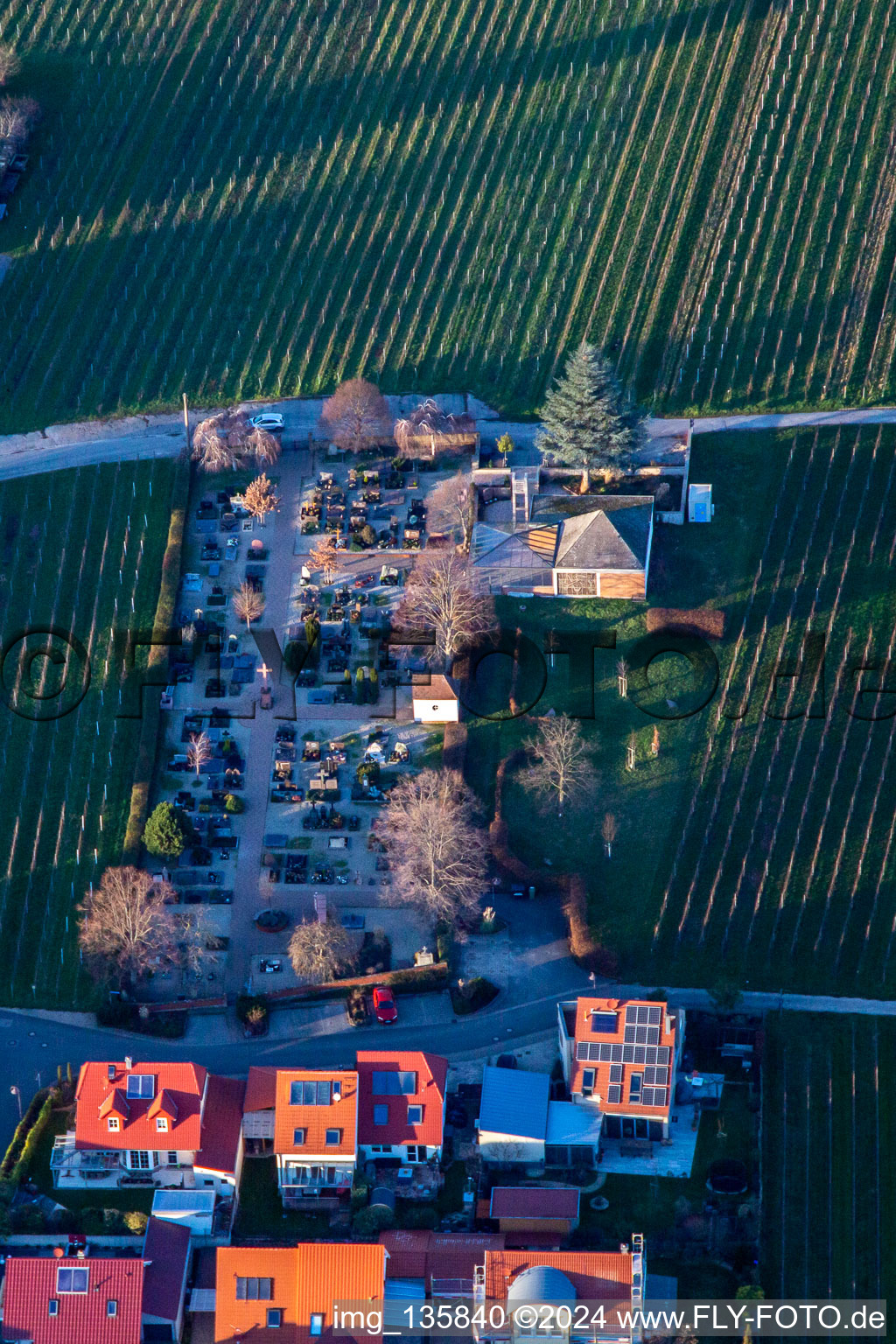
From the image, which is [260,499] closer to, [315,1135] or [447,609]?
[447,609]

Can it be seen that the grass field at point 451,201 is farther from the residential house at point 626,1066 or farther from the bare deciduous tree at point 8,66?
the residential house at point 626,1066

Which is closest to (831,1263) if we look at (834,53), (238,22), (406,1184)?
(406,1184)

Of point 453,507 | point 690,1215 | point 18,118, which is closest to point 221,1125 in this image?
point 690,1215

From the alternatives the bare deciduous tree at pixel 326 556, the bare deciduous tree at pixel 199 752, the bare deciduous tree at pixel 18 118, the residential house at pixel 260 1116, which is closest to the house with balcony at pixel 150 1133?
the residential house at pixel 260 1116

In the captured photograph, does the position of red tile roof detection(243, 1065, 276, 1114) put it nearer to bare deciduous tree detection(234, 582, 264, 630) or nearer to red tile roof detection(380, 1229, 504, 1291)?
red tile roof detection(380, 1229, 504, 1291)

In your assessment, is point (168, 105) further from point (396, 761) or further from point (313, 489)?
point (396, 761)

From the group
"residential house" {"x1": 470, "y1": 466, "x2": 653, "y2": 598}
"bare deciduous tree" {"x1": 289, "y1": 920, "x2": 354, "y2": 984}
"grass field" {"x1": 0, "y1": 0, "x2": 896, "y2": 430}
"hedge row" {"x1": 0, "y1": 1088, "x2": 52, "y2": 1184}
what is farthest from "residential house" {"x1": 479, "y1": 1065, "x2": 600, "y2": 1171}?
"grass field" {"x1": 0, "y1": 0, "x2": 896, "y2": 430}
